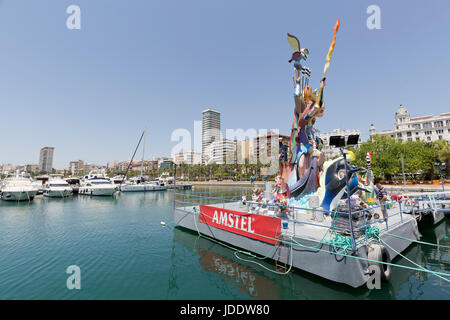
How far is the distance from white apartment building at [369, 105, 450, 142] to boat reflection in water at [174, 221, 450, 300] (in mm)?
75249

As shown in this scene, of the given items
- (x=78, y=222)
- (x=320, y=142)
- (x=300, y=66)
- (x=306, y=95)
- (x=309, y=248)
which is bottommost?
(x=78, y=222)

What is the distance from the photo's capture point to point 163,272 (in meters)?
10.3

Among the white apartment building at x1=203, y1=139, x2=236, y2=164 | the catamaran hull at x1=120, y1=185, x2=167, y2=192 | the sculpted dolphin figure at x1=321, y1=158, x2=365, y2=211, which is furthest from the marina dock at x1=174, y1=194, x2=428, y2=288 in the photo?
the white apartment building at x1=203, y1=139, x2=236, y2=164

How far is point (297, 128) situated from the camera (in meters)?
16.7

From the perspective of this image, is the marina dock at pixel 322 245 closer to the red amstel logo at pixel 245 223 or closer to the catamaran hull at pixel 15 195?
the red amstel logo at pixel 245 223

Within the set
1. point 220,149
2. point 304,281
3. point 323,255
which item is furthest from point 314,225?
point 220,149

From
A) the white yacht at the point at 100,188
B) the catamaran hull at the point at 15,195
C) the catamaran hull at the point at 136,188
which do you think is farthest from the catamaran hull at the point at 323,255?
the catamaran hull at the point at 136,188

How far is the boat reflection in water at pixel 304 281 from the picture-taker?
798cm

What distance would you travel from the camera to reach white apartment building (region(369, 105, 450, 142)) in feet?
228

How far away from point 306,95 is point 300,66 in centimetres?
242

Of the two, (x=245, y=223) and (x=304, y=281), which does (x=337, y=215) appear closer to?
(x=304, y=281)
